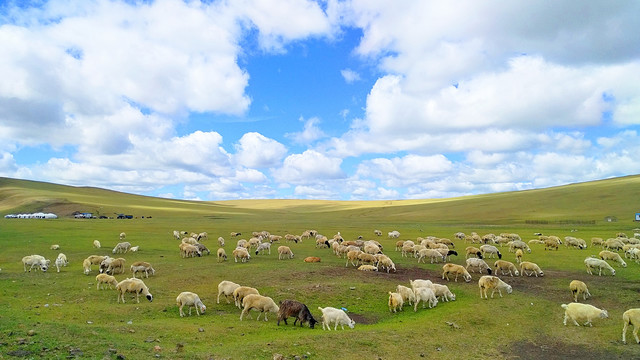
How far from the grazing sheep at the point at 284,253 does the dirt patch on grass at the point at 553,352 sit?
64.0 ft

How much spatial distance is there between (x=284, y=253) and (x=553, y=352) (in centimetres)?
2136

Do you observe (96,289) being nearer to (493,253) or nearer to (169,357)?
(169,357)

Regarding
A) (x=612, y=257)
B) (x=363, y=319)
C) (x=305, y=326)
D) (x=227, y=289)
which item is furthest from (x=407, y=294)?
(x=612, y=257)

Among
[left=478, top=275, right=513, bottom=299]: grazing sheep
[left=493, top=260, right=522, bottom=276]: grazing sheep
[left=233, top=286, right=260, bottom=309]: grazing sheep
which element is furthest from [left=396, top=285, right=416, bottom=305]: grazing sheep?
[left=493, top=260, right=522, bottom=276]: grazing sheep

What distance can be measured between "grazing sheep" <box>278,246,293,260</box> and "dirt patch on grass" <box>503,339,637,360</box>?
19.5 m

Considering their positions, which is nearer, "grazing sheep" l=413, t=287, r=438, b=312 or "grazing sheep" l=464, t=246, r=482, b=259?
"grazing sheep" l=413, t=287, r=438, b=312

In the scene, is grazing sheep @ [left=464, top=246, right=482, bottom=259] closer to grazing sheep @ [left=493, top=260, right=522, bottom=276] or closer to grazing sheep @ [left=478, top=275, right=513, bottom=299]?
grazing sheep @ [left=493, top=260, right=522, bottom=276]

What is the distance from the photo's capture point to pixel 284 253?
31.1m

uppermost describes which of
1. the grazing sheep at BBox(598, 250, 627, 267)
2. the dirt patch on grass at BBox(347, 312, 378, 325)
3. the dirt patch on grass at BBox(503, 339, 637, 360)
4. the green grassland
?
the grazing sheep at BBox(598, 250, 627, 267)

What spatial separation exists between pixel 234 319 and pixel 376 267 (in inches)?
474

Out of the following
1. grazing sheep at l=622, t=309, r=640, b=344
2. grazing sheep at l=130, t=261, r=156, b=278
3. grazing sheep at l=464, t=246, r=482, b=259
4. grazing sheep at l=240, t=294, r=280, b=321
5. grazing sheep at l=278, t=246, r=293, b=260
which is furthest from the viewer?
grazing sheep at l=278, t=246, r=293, b=260

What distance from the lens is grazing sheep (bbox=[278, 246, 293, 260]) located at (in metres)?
30.0

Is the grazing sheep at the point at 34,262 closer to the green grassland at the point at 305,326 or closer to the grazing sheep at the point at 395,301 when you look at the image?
Result: the green grassland at the point at 305,326

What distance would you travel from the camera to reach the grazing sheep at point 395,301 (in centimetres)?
1731
